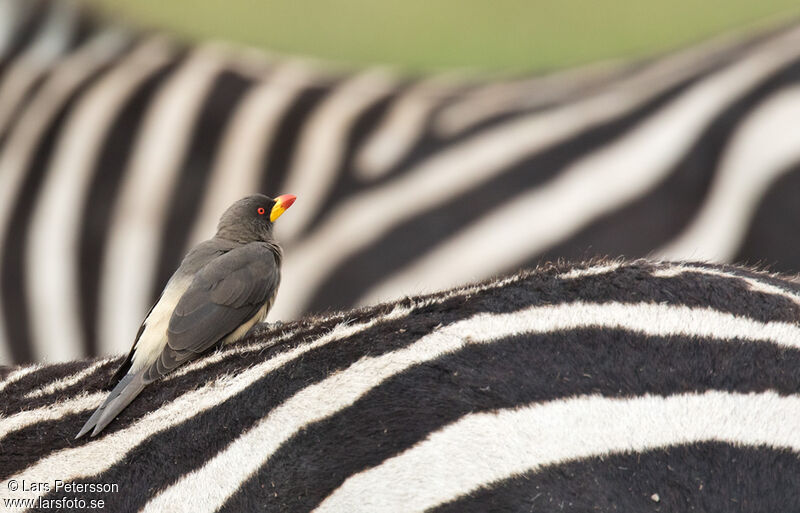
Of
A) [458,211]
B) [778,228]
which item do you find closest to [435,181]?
[458,211]

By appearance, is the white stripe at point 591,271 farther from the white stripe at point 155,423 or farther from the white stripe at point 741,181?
the white stripe at point 741,181

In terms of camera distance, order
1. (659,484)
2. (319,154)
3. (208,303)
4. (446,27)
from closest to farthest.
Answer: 1. (659,484)
2. (208,303)
3. (319,154)
4. (446,27)

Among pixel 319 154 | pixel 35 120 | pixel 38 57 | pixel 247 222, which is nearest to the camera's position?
pixel 247 222

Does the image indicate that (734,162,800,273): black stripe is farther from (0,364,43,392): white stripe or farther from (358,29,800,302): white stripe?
(0,364,43,392): white stripe

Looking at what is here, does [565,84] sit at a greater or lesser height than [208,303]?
greater

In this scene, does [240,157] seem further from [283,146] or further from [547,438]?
[547,438]

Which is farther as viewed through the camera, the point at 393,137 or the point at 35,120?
the point at 35,120

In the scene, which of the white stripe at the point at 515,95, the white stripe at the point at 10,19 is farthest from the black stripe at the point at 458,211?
the white stripe at the point at 10,19
